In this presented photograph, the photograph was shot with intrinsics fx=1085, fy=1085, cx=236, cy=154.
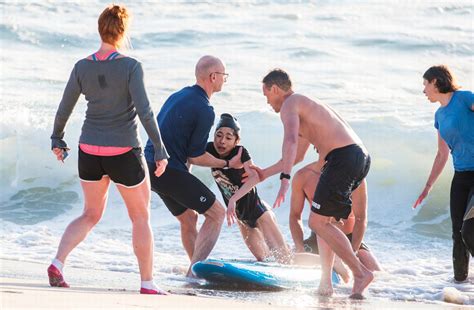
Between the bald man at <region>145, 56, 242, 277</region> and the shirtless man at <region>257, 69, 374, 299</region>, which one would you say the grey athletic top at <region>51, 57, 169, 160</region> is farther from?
the bald man at <region>145, 56, 242, 277</region>

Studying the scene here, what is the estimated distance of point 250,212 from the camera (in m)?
8.48

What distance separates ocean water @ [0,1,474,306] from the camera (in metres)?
10.6

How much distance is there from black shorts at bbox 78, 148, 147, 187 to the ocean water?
4.52 feet

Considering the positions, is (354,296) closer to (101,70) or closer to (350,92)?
(101,70)

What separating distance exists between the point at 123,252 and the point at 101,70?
14.9 ft

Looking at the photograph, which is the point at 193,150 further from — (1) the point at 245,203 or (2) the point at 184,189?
(1) the point at 245,203

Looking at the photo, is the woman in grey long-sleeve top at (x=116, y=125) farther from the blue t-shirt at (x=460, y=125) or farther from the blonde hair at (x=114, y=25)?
the blue t-shirt at (x=460, y=125)

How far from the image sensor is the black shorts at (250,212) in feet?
27.7

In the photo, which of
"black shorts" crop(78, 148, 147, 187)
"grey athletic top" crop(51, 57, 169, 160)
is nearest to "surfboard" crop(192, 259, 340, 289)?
"black shorts" crop(78, 148, 147, 187)

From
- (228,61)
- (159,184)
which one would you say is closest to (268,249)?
(159,184)

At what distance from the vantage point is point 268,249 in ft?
28.1

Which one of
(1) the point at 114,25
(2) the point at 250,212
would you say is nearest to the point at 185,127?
(2) the point at 250,212

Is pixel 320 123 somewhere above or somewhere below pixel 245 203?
above

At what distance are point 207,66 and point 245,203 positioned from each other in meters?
1.16
